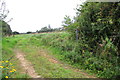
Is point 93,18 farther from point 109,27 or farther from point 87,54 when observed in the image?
point 87,54

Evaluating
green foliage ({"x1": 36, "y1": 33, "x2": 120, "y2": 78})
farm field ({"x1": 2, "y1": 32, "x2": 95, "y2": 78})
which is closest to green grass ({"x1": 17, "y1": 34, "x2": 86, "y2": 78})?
farm field ({"x1": 2, "y1": 32, "x2": 95, "y2": 78})

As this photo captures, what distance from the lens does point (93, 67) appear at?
495 centimetres

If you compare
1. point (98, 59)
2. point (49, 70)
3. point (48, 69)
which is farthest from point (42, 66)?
point (98, 59)

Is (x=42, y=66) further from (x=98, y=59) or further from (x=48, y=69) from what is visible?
(x=98, y=59)

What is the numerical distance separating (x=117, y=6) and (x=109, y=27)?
3.12 feet

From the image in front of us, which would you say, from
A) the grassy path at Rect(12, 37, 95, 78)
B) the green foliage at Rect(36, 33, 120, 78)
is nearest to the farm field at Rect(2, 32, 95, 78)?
the grassy path at Rect(12, 37, 95, 78)

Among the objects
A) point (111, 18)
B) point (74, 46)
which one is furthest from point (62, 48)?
point (111, 18)

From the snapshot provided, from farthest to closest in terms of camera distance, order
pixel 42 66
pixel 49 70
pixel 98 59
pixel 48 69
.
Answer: pixel 42 66 < pixel 98 59 < pixel 48 69 < pixel 49 70

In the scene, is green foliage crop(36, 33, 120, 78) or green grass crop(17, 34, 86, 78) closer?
green grass crop(17, 34, 86, 78)

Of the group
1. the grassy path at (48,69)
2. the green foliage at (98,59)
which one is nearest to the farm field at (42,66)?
the grassy path at (48,69)

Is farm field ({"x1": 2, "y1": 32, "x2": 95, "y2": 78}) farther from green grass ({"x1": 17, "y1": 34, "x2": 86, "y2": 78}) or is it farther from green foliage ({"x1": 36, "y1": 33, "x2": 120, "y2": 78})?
green foliage ({"x1": 36, "y1": 33, "x2": 120, "y2": 78})

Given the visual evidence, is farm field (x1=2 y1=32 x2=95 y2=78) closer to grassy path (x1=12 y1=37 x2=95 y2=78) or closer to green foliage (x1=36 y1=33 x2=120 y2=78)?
grassy path (x1=12 y1=37 x2=95 y2=78)

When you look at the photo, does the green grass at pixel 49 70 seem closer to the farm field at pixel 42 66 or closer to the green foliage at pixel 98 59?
the farm field at pixel 42 66

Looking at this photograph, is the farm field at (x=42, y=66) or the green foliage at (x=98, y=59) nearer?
the farm field at (x=42, y=66)
